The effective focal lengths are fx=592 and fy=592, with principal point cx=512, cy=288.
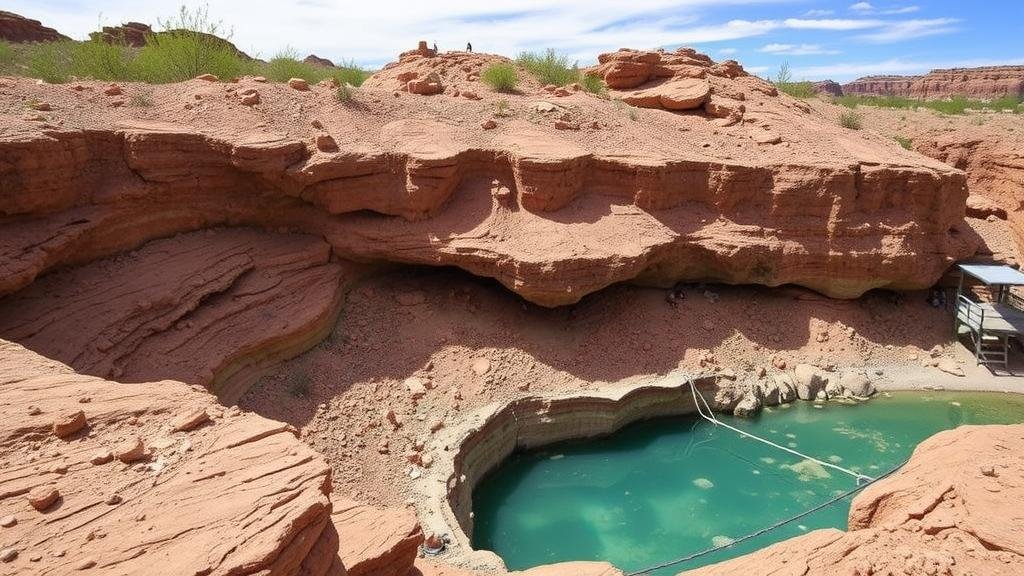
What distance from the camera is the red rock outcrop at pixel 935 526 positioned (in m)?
4.12

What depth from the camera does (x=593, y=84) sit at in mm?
15211

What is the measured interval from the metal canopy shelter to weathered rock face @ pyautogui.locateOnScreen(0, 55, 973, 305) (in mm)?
680

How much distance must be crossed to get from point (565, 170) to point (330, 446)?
235 inches

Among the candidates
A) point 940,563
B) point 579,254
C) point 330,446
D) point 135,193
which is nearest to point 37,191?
point 135,193

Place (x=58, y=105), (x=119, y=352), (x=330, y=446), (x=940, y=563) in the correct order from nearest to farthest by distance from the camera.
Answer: (x=940, y=563) < (x=119, y=352) < (x=330, y=446) < (x=58, y=105)

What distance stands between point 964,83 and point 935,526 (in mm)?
62034

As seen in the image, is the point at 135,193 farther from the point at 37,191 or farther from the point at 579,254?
the point at 579,254

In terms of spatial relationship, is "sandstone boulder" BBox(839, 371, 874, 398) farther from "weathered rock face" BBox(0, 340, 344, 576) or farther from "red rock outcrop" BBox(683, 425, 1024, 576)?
"weathered rock face" BBox(0, 340, 344, 576)

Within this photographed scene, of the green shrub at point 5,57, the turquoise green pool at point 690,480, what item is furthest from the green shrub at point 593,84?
the green shrub at point 5,57

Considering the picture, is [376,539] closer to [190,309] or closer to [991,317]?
[190,309]

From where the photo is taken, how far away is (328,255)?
33.8 ft

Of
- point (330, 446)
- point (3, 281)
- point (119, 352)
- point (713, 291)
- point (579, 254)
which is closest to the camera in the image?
point (3, 281)

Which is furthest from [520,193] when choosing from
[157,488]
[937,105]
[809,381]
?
[937,105]

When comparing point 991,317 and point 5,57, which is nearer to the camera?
Result: point 991,317
